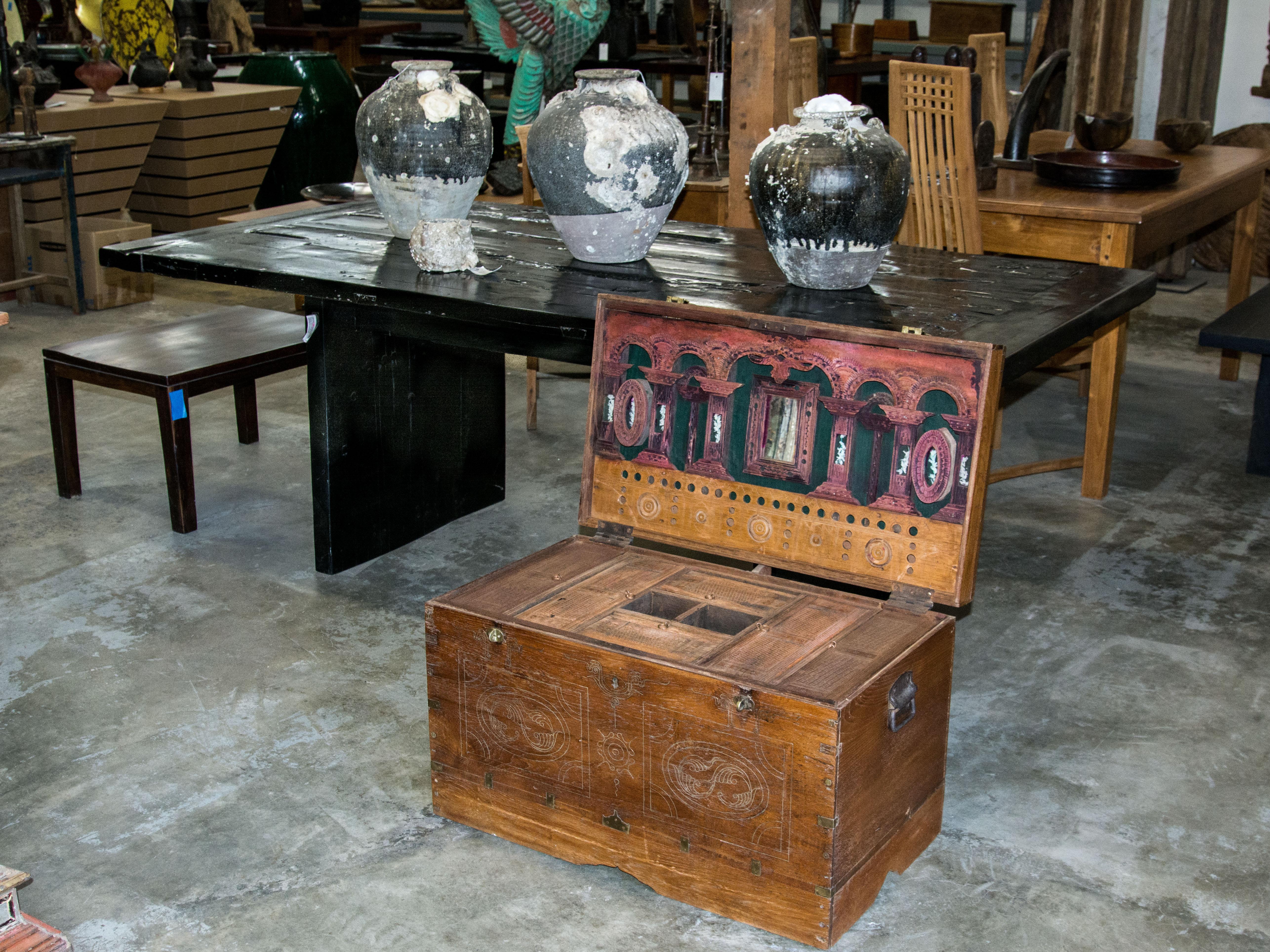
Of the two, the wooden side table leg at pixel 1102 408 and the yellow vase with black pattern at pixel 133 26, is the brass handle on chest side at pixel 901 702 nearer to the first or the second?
the wooden side table leg at pixel 1102 408

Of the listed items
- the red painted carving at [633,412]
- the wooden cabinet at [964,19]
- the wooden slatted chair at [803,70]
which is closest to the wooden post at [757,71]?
the wooden slatted chair at [803,70]

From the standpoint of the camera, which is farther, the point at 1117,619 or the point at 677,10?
the point at 677,10

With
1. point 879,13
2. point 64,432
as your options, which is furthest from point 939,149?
point 879,13

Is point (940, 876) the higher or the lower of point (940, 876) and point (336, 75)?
the lower

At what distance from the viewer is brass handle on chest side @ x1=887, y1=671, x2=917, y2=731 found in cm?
186

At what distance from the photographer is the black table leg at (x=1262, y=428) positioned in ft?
12.2

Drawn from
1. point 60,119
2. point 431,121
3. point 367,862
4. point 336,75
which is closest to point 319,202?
point 60,119

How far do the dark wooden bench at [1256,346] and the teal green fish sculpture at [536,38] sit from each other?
2905 mm

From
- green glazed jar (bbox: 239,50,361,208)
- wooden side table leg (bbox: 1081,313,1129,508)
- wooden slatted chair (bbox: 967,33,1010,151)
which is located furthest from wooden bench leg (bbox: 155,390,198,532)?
green glazed jar (bbox: 239,50,361,208)

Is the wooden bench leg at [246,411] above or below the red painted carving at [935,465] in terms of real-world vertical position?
below

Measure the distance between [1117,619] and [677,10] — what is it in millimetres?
7449

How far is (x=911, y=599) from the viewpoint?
2.06 m

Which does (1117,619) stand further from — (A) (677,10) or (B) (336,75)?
(A) (677,10)

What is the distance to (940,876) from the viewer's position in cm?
205
